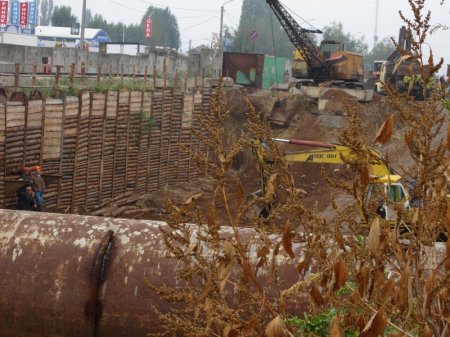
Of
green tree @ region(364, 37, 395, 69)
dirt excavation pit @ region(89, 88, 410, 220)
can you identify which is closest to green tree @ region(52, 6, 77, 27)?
green tree @ region(364, 37, 395, 69)

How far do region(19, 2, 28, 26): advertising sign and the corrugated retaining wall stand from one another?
7129 centimetres

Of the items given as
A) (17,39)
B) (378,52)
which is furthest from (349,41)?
(17,39)

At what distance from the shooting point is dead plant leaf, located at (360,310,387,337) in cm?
286

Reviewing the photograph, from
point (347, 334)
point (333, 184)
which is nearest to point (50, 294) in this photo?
point (347, 334)

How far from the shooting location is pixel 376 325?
2.87 m

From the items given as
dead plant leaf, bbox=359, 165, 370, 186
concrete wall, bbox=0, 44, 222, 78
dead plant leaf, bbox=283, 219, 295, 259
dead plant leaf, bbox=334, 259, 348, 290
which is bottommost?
dead plant leaf, bbox=334, 259, 348, 290

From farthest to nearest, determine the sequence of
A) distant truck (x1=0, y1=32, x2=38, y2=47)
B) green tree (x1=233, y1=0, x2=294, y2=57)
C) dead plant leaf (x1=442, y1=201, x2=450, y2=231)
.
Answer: green tree (x1=233, y1=0, x2=294, y2=57) → distant truck (x1=0, y1=32, x2=38, y2=47) → dead plant leaf (x1=442, y1=201, x2=450, y2=231)

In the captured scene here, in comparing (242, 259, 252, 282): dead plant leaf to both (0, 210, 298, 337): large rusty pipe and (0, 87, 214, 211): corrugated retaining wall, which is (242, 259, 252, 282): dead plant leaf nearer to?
(0, 210, 298, 337): large rusty pipe

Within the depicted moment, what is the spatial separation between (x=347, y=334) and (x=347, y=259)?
18.6 inches

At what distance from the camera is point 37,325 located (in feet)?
19.2

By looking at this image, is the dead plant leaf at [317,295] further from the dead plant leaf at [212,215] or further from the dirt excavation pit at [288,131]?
the dirt excavation pit at [288,131]

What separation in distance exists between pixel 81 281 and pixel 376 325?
3.17 metres

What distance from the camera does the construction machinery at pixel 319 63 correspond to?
47375 millimetres

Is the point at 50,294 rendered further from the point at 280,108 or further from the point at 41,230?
the point at 280,108
